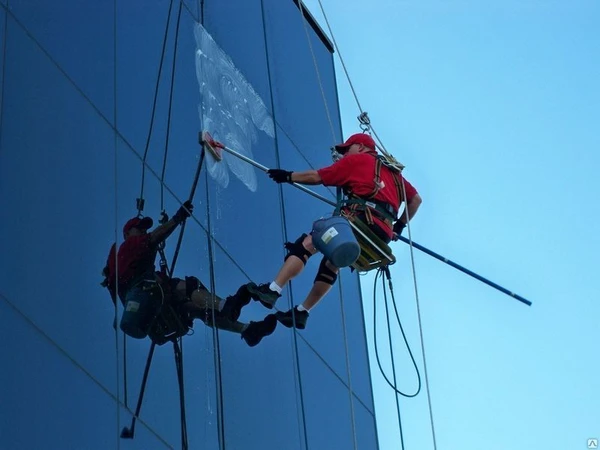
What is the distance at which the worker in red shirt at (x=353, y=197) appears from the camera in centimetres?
795

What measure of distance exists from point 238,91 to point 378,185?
1.86m

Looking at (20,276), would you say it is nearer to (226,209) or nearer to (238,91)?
(226,209)

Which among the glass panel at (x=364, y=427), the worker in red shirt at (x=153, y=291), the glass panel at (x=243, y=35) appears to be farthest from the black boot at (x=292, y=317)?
the glass panel at (x=364, y=427)

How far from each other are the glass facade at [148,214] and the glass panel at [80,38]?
1 centimetres

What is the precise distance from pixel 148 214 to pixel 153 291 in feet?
1.47

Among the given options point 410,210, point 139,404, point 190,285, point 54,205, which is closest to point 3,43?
point 54,205

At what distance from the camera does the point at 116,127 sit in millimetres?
6949

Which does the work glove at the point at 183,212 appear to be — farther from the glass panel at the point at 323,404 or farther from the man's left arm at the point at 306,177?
the glass panel at the point at 323,404

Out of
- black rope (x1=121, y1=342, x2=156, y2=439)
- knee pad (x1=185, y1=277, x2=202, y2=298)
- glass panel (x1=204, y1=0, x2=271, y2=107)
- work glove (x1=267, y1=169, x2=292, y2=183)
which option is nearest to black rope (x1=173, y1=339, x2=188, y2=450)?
black rope (x1=121, y1=342, x2=156, y2=439)

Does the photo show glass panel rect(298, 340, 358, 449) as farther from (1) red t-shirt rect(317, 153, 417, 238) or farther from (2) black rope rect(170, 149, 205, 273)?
(2) black rope rect(170, 149, 205, 273)

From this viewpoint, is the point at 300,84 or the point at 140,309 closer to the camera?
the point at 140,309

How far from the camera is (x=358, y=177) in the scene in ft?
27.2

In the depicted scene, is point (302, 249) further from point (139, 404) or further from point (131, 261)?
point (139, 404)

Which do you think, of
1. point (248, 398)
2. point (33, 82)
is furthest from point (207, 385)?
point (33, 82)
